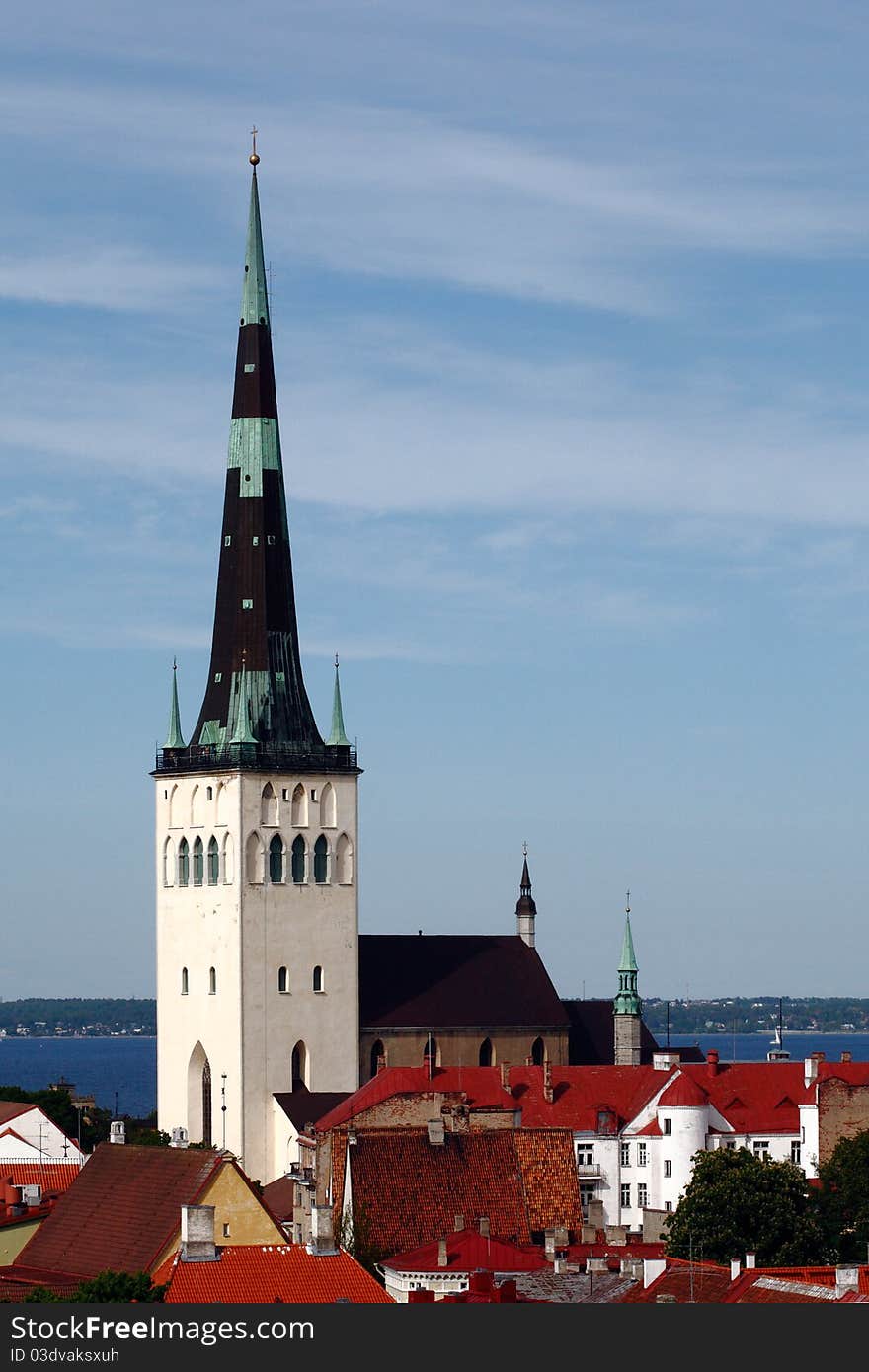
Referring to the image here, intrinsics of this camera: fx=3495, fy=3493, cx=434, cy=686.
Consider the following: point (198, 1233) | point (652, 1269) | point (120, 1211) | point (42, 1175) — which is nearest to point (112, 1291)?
point (198, 1233)

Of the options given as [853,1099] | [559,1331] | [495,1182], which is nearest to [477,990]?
[853,1099]

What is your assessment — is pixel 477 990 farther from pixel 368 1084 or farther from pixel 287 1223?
pixel 287 1223

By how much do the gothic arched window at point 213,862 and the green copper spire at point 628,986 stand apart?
68.1 feet

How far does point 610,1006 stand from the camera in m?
150

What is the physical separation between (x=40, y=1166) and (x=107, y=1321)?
57958 mm

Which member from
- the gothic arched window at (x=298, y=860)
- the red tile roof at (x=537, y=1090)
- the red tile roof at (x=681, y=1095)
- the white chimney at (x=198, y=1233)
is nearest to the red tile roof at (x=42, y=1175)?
the red tile roof at (x=537, y=1090)

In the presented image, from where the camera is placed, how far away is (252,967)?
134m

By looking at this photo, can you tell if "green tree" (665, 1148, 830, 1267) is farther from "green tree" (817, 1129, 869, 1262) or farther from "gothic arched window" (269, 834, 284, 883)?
"gothic arched window" (269, 834, 284, 883)

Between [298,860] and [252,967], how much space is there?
191 inches

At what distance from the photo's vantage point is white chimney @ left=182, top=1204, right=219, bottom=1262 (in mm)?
81438

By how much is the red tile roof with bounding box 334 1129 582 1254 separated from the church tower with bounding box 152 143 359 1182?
93.0ft

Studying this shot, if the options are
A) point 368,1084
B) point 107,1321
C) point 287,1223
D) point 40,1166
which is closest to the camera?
point 107,1321

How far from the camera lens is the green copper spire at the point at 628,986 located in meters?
148

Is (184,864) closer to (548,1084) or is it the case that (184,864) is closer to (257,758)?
(257,758)
